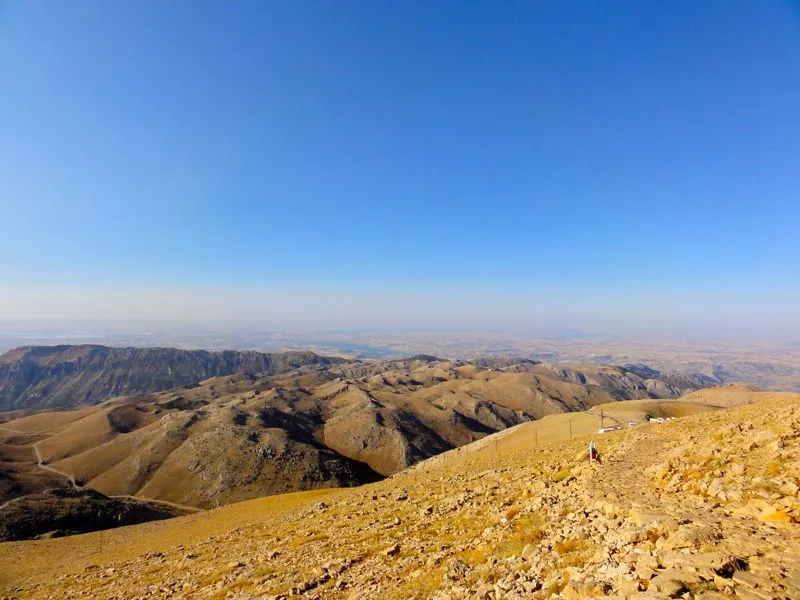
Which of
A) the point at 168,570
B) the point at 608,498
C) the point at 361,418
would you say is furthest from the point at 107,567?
the point at 361,418

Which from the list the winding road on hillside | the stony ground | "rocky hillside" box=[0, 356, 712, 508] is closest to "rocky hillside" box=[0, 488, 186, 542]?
the winding road on hillside

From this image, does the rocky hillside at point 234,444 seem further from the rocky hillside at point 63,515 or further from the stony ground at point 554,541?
the stony ground at point 554,541

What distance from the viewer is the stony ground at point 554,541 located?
29.4 ft

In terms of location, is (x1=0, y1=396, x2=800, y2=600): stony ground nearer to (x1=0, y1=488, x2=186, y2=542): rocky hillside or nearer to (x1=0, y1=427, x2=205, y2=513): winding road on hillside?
(x1=0, y1=488, x2=186, y2=542): rocky hillside

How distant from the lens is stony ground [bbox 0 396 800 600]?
353 inches

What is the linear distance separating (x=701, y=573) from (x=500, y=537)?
23.7 feet

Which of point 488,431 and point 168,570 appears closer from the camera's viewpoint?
point 168,570

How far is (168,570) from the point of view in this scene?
23.8 m

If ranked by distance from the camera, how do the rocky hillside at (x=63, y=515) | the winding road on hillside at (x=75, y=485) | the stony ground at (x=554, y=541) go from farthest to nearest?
1. the winding road on hillside at (x=75, y=485)
2. the rocky hillside at (x=63, y=515)
3. the stony ground at (x=554, y=541)

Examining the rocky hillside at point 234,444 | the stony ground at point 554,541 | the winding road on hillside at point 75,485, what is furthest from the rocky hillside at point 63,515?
the stony ground at point 554,541

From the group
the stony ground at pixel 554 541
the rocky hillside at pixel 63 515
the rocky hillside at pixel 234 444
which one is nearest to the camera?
the stony ground at pixel 554 541

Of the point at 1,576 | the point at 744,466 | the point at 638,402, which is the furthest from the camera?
the point at 638,402

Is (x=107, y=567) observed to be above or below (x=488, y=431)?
above

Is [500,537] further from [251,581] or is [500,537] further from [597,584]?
[251,581]
